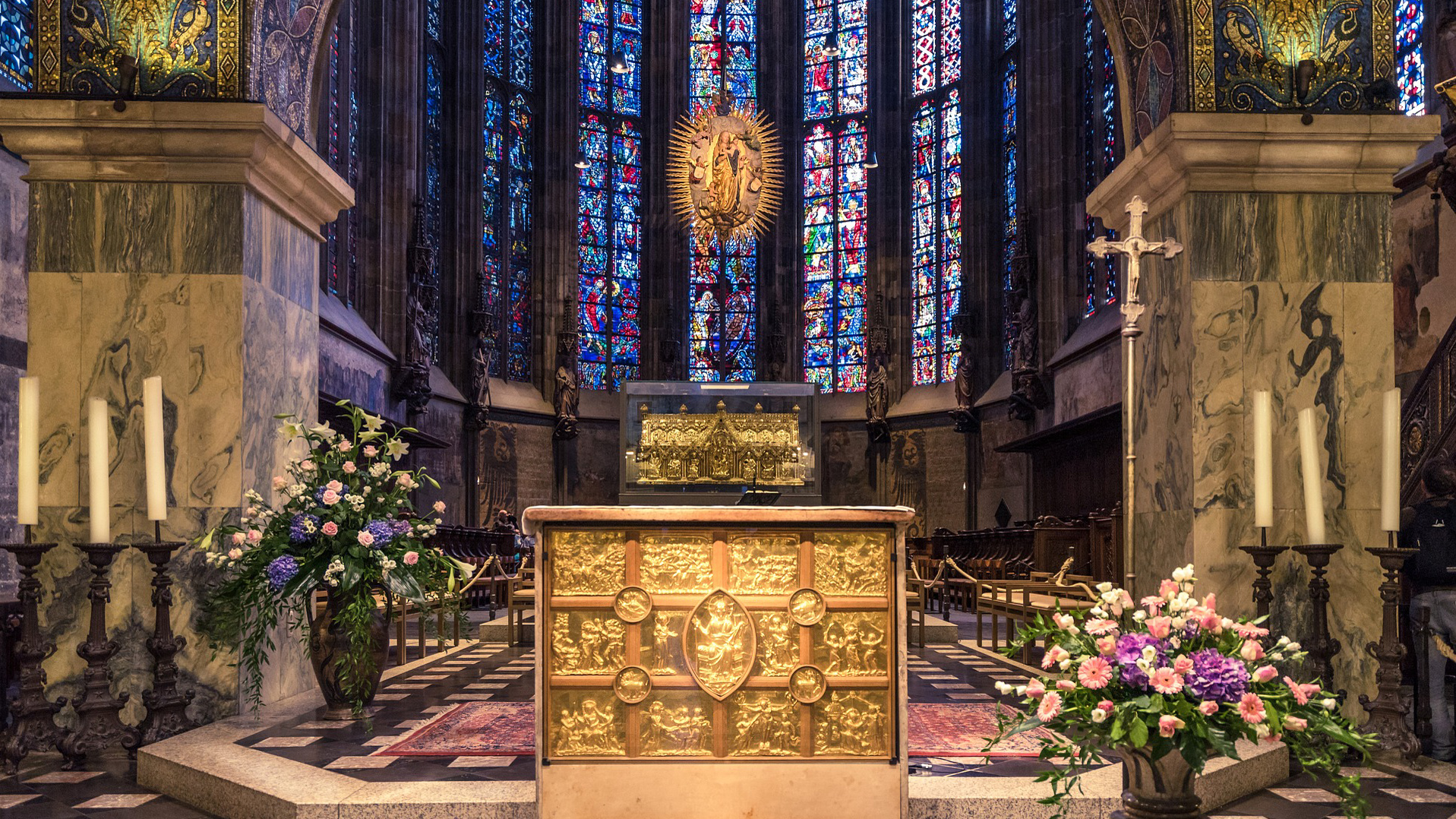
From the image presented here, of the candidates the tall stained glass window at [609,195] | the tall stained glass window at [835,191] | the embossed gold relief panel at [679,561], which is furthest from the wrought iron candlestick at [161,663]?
the tall stained glass window at [835,191]

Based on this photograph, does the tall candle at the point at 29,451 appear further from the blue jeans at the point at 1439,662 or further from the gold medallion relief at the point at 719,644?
the blue jeans at the point at 1439,662

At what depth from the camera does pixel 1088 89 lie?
1953 centimetres

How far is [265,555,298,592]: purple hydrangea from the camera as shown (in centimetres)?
565

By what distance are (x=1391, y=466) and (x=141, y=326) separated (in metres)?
5.95

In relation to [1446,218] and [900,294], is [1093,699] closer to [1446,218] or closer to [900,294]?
[1446,218]

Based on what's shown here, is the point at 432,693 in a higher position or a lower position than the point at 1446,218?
lower

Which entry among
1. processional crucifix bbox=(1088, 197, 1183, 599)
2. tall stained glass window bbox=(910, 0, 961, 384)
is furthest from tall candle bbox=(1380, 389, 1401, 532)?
tall stained glass window bbox=(910, 0, 961, 384)

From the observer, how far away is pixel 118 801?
15.6 feet

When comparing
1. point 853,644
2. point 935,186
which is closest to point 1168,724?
point 853,644

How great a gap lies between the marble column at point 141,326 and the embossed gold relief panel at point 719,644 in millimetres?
2797

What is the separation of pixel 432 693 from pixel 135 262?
2858 millimetres

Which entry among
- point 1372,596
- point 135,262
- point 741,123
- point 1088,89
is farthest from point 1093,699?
point 1088,89

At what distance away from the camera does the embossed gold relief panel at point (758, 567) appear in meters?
4.25

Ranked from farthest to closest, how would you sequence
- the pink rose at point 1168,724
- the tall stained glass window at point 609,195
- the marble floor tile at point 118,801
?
the tall stained glass window at point 609,195 → the marble floor tile at point 118,801 → the pink rose at point 1168,724
